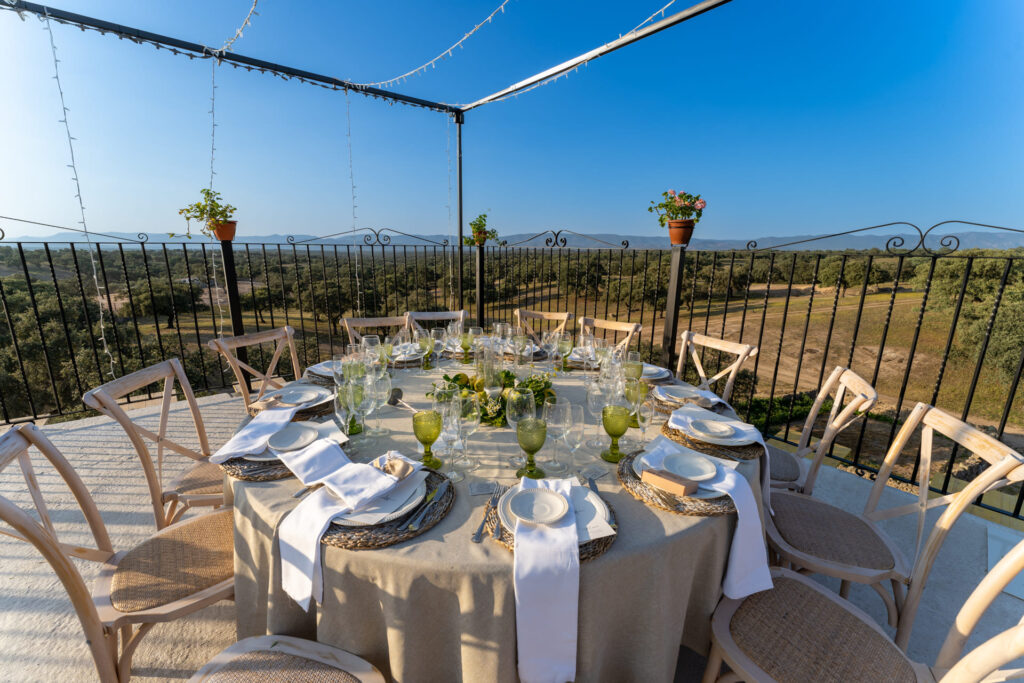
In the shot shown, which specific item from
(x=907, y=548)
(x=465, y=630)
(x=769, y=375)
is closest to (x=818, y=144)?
(x=769, y=375)

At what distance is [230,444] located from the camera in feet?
4.47

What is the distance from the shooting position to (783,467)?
2.13m

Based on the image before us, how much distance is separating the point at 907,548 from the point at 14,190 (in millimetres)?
7123

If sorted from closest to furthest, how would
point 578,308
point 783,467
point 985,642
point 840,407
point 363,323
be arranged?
point 985,642, point 840,407, point 783,467, point 363,323, point 578,308

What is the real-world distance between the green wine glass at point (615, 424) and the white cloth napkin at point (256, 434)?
3.86ft

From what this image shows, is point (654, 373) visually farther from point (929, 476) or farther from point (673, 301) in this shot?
point (673, 301)

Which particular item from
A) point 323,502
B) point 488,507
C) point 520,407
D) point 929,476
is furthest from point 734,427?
point 323,502

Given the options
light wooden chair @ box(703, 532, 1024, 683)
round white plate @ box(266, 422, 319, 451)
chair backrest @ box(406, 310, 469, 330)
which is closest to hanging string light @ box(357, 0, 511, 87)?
chair backrest @ box(406, 310, 469, 330)

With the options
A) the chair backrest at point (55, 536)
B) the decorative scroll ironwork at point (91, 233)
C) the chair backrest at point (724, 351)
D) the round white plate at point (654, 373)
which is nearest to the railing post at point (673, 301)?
the chair backrest at point (724, 351)

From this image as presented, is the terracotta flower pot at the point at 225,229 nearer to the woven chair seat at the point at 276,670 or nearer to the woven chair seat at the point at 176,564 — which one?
the woven chair seat at the point at 176,564

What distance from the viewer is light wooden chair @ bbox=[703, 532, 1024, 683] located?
39.9 inches

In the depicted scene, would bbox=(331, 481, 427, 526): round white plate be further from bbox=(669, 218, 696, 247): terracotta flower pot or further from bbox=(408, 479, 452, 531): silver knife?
bbox=(669, 218, 696, 247): terracotta flower pot

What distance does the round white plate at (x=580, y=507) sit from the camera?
101 centimetres

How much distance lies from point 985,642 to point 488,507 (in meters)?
1.09
